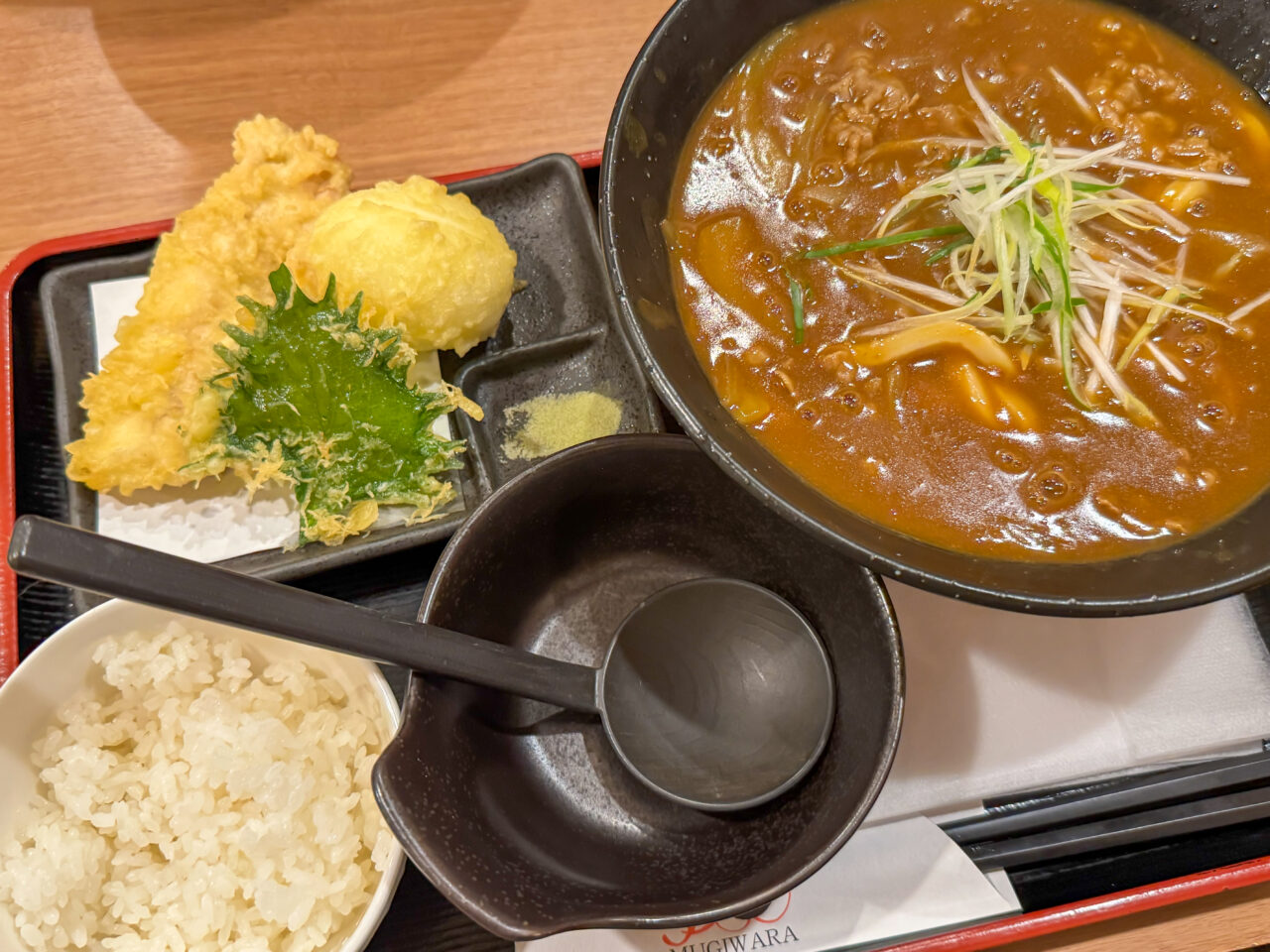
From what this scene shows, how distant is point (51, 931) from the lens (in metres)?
1.48

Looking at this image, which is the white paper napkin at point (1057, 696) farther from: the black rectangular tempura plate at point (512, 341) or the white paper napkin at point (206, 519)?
the white paper napkin at point (206, 519)

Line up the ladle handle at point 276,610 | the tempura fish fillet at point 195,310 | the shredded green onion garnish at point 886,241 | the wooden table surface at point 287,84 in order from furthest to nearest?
1. the wooden table surface at point 287,84
2. the tempura fish fillet at point 195,310
3. the shredded green onion garnish at point 886,241
4. the ladle handle at point 276,610

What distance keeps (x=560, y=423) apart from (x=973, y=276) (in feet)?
3.30

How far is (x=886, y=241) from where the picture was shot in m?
1.38

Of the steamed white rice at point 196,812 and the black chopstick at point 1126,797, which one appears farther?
the black chopstick at point 1126,797

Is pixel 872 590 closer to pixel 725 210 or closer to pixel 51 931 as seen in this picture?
pixel 725 210

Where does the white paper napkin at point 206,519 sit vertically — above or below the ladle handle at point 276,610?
below

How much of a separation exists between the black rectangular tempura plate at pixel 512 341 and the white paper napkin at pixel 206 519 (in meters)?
0.05

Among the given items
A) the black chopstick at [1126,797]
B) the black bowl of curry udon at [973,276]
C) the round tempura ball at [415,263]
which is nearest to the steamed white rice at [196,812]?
the round tempura ball at [415,263]

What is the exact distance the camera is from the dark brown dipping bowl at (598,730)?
4.42 feet

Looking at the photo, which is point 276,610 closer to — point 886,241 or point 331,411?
point 331,411

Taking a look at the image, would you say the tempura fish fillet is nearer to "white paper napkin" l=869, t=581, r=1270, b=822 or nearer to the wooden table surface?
the wooden table surface

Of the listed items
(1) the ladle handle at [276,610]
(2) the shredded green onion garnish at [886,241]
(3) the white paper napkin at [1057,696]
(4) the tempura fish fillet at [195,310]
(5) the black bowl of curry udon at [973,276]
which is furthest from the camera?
(4) the tempura fish fillet at [195,310]

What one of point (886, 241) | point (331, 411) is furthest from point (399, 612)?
point (886, 241)
